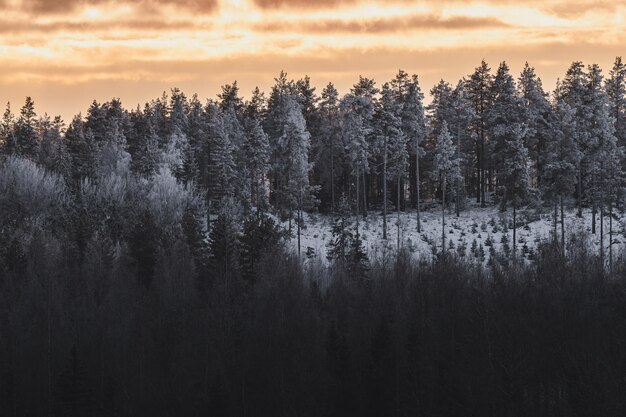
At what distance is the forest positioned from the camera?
52.9m

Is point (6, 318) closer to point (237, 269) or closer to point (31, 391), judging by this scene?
point (31, 391)

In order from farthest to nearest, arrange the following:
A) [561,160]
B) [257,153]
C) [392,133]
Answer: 1. [257,153]
2. [392,133]
3. [561,160]

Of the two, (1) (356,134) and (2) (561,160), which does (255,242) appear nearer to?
(1) (356,134)

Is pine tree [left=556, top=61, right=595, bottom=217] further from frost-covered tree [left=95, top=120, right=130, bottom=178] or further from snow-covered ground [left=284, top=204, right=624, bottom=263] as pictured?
frost-covered tree [left=95, top=120, right=130, bottom=178]

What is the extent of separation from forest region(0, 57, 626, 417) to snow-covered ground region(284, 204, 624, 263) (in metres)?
0.72

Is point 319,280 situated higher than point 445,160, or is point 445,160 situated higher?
point 445,160

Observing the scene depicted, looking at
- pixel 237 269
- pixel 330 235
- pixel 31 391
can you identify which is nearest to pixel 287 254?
pixel 237 269

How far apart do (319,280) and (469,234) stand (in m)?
16.7

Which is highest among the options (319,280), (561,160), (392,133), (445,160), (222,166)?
(392,133)

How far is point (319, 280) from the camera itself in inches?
2478

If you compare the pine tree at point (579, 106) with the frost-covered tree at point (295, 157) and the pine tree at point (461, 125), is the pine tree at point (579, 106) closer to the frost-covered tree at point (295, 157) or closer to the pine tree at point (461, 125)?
the pine tree at point (461, 125)

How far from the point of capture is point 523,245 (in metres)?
64.5

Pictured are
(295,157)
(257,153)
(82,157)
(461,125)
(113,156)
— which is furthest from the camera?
(82,157)

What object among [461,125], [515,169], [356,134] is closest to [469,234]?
[515,169]
